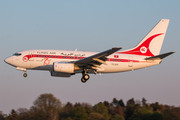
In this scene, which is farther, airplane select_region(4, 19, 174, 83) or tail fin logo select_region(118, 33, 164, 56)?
tail fin logo select_region(118, 33, 164, 56)

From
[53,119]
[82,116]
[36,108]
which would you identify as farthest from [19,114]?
[82,116]

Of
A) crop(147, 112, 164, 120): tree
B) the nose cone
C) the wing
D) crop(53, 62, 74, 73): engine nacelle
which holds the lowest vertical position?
crop(147, 112, 164, 120): tree

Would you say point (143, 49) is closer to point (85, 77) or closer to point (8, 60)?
point (85, 77)

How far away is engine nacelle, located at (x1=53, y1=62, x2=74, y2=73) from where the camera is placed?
30734 mm

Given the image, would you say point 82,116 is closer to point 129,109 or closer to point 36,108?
point 36,108

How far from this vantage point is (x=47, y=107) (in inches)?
2456

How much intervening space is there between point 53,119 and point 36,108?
18.4 ft

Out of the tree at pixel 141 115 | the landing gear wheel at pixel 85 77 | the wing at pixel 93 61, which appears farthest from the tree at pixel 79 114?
the wing at pixel 93 61

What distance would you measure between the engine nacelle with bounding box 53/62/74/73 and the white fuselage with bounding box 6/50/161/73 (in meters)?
1.39

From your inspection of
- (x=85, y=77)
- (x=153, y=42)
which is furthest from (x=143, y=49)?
(x=85, y=77)

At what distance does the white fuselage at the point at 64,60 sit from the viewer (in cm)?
3238

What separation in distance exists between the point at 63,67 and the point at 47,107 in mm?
33993

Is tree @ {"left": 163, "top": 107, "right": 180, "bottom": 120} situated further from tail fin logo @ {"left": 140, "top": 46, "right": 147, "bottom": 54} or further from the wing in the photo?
the wing

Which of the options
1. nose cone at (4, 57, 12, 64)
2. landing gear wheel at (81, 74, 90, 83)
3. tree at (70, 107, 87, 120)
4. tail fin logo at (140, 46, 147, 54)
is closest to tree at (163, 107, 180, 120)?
tree at (70, 107, 87, 120)
